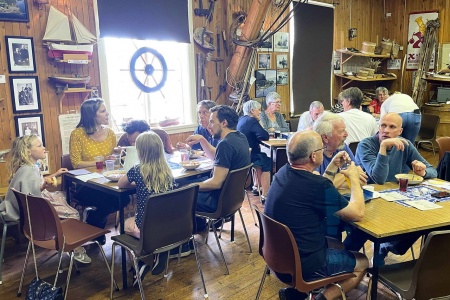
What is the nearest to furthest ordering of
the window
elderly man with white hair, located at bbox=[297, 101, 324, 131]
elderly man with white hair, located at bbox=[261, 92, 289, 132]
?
the window
elderly man with white hair, located at bbox=[297, 101, 324, 131]
elderly man with white hair, located at bbox=[261, 92, 289, 132]

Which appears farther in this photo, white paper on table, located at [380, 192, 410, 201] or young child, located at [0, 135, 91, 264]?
young child, located at [0, 135, 91, 264]

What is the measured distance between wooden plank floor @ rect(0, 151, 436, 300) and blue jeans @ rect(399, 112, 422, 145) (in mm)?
1549

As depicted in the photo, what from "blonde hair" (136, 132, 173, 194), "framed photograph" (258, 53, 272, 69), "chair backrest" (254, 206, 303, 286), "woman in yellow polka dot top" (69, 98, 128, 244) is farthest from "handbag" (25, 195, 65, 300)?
"framed photograph" (258, 53, 272, 69)

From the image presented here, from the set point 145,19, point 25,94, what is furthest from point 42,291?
point 145,19

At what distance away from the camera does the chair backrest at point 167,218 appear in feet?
7.58

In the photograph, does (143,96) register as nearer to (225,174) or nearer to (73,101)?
(73,101)

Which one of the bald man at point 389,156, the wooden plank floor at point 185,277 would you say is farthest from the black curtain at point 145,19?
the bald man at point 389,156

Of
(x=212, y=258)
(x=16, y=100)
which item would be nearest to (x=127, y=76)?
(x=16, y=100)

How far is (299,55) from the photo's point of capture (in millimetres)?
6645

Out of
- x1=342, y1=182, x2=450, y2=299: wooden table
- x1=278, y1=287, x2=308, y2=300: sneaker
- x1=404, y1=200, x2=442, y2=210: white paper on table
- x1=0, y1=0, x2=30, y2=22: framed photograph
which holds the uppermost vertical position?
x1=0, y1=0, x2=30, y2=22: framed photograph

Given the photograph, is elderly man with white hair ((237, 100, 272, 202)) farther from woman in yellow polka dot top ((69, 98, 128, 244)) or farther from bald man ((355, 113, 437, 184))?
bald man ((355, 113, 437, 184))

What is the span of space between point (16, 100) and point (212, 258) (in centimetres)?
235

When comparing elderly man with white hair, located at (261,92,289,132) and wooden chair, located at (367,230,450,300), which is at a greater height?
elderly man with white hair, located at (261,92,289,132)

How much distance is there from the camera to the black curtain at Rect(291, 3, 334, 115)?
659cm
